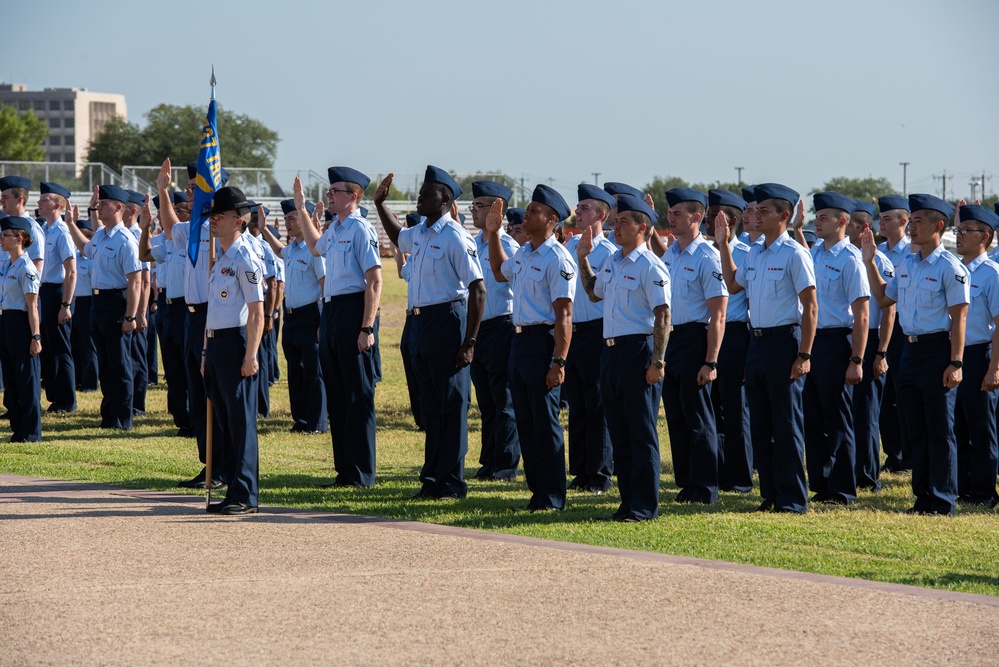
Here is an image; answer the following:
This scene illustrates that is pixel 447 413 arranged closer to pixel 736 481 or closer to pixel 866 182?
pixel 736 481

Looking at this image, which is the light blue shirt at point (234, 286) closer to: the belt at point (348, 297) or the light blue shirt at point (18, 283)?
the belt at point (348, 297)

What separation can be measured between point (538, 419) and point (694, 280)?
5.80ft

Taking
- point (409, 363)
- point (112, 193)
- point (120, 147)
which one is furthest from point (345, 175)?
point (120, 147)

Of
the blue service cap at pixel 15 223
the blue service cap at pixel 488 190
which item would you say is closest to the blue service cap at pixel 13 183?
the blue service cap at pixel 15 223

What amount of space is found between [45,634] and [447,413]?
4.75 meters

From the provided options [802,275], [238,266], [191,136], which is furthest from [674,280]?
[191,136]

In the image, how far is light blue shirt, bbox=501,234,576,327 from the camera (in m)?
10.1

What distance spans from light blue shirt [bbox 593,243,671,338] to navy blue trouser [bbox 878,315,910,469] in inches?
152

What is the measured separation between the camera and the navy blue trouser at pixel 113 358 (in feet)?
48.8

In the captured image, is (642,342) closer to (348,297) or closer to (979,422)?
(348,297)

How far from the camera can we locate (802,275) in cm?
1003

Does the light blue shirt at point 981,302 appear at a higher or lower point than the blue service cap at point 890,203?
lower

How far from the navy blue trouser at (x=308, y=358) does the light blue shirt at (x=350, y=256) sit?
3395mm

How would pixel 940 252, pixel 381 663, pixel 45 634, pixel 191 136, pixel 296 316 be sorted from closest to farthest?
1. pixel 381 663
2. pixel 45 634
3. pixel 940 252
4. pixel 296 316
5. pixel 191 136
